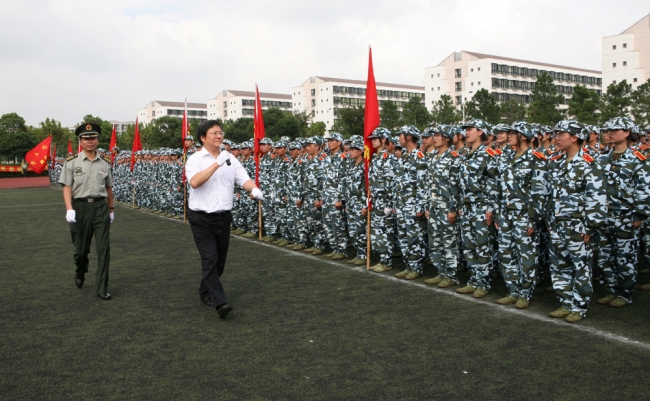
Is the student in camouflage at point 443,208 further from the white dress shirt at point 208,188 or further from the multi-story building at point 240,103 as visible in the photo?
the multi-story building at point 240,103

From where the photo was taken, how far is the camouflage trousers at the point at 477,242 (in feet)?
21.5

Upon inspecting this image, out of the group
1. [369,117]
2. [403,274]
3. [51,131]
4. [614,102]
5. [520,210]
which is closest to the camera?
[520,210]

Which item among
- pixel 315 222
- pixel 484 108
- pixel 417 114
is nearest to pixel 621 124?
pixel 315 222

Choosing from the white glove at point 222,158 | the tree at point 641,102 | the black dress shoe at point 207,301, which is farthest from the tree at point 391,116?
the white glove at point 222,158

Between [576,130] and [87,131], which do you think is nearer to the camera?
[576,130]

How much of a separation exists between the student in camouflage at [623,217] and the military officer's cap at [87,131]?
19.6ft

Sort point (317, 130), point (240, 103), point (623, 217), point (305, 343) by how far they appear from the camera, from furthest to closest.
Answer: point (240, 103) < point (317, 130) < point (623, 217) < point (305, 343)

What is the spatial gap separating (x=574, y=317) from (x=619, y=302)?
37.5 inches

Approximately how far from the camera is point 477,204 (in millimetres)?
6621

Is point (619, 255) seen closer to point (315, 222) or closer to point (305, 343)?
point (305, 343)

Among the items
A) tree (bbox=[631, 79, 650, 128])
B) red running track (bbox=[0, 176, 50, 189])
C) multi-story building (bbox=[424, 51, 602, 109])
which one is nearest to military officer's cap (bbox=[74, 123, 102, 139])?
red running track (bbox=[0, 176, 50, 189])

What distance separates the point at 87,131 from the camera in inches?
271

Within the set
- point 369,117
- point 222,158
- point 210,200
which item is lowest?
point 210,200

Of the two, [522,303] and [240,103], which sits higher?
[240,103]
